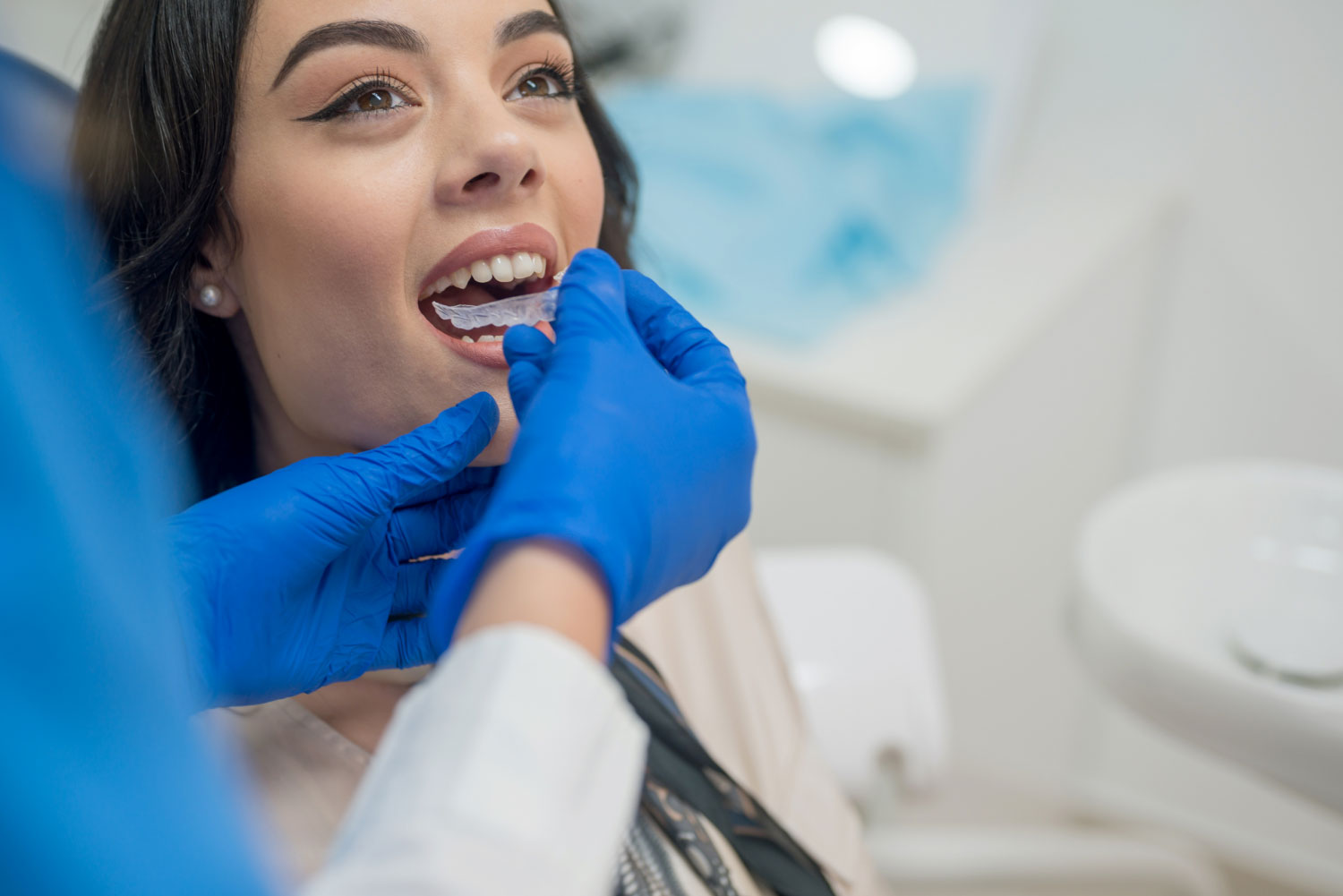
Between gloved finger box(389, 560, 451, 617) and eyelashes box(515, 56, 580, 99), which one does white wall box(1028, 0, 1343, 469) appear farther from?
gloved finger box(389, 560, 451, 617)

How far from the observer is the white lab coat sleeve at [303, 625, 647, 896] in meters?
0.36

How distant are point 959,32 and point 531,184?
1.46m

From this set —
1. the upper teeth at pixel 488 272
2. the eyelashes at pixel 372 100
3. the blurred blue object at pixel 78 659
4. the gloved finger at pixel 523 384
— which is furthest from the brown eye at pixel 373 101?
the blurred blue object at pixel 78 659

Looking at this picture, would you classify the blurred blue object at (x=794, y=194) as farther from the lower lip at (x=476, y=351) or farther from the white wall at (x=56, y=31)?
the lower lip at (x=476, y=351)

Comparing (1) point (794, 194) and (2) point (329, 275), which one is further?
(1) point (794, 194)

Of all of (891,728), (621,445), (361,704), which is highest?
(621,445)

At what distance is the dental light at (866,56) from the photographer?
1948 millimetres

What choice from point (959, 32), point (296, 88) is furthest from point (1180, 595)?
point (959, 32)

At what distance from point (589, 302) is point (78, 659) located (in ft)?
1.04

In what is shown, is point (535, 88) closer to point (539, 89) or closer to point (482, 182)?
point (539, 89)

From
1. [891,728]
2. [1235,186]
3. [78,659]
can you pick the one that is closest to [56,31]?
[78,659]

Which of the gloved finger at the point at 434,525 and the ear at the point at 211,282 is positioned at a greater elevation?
the ear at the point at 211,282

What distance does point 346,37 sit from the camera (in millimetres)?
665

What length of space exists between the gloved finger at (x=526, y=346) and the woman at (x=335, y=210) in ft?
0.33
